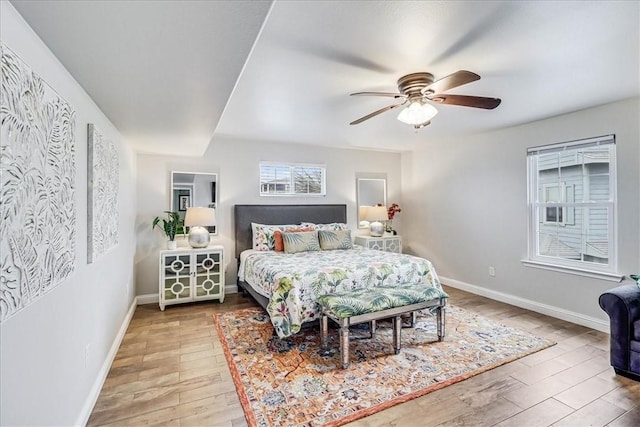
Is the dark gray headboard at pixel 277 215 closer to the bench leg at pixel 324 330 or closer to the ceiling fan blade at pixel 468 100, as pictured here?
the bench leg at pixel 324 330


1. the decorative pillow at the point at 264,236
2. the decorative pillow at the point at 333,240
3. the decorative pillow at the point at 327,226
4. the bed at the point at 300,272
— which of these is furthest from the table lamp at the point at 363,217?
the decorative pillow at the point at 264,236

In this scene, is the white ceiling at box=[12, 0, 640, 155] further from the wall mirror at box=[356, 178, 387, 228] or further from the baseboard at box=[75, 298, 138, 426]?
the wall mirror at box=[356, 178, 387, 228]

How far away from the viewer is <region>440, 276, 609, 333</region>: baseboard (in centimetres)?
333

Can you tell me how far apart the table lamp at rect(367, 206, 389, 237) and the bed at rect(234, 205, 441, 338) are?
1108mm

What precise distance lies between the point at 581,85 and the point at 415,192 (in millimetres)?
3182

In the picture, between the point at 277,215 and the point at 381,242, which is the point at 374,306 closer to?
the point at 277,215

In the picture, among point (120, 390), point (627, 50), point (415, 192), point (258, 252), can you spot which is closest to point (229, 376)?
point (120, 390)

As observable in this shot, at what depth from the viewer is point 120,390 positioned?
2.22 metres

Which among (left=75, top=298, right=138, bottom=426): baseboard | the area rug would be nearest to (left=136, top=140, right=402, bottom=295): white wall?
(left=75, top=298, right=138, bottom=426): baseboard

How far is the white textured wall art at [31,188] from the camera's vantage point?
110 cm

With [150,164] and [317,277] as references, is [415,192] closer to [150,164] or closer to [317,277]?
[317,277]

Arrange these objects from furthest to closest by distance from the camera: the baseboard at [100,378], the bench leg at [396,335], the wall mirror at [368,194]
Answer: the wall mirror at [368,194]
the bench leg at [396,335]
the baseboard at [100,378]

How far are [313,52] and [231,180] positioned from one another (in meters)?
3.02

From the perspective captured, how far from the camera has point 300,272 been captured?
3.06 meters
